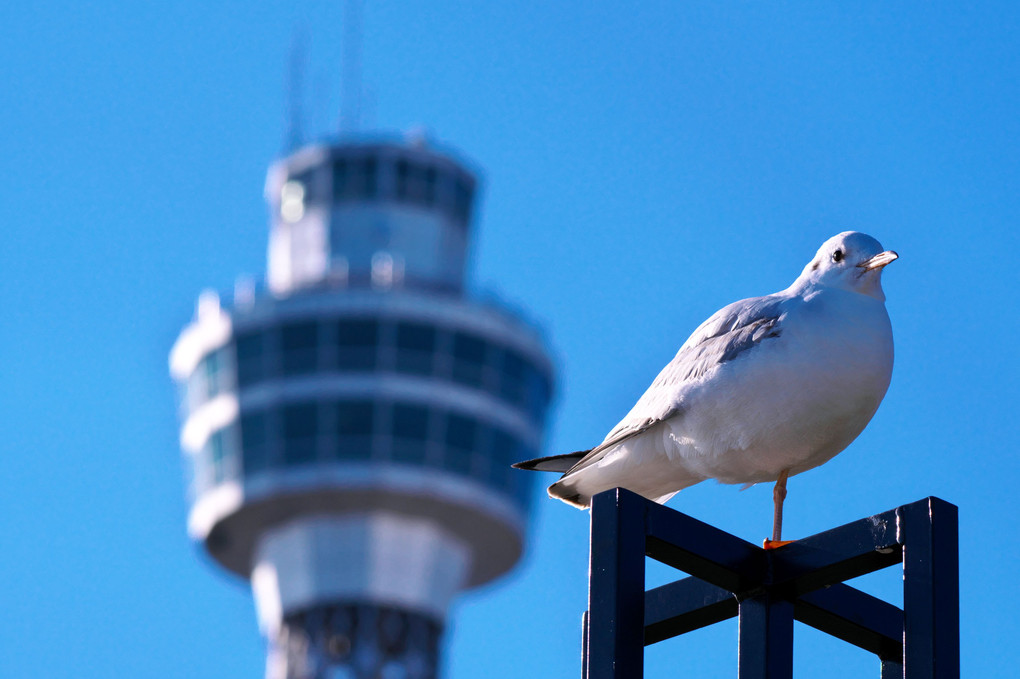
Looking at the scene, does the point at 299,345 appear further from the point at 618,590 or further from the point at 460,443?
the point at 618,590

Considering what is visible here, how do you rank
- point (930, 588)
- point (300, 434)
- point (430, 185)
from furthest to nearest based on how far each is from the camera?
point (430, 185), point (300, 434), point (930, 588)

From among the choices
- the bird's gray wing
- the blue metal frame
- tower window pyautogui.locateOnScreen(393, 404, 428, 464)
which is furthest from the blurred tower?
the blue metal frame

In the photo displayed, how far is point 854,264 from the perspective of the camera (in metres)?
8.30

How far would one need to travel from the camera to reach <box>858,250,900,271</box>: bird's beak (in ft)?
26.8

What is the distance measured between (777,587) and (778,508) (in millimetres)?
753

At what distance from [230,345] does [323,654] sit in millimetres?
15008

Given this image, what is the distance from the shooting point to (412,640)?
8556 cm

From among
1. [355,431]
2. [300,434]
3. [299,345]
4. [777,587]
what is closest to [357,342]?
[299,345]

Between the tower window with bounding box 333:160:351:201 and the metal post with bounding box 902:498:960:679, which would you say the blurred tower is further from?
the metal post with bounding box 902:498:960:679

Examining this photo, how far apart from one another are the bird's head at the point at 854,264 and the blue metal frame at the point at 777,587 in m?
1.35

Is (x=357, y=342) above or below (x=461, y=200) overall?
below

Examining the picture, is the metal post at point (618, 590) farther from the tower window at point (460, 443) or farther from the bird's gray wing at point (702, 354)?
the tower window at point (460, 443)

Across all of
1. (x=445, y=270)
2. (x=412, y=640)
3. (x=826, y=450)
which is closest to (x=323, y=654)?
(x=412, y=640)

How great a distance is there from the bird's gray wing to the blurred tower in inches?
2805
